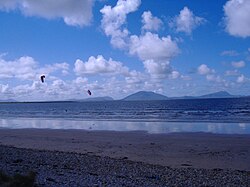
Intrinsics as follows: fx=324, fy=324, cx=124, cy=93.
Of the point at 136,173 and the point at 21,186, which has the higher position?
the point at 21,186

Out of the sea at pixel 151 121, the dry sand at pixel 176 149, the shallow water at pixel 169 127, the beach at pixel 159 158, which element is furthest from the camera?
the sea at pixel 151 121

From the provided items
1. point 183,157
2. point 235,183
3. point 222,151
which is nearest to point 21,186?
point 235,183

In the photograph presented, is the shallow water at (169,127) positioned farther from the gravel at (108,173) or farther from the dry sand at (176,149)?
the gravel at (108,173)

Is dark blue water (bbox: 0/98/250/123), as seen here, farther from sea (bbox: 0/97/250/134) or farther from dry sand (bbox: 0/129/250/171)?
dry sand (bbox: 0/129/250/171)

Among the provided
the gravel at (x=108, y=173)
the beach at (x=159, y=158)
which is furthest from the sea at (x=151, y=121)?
the gravel at (x=108, y=173)

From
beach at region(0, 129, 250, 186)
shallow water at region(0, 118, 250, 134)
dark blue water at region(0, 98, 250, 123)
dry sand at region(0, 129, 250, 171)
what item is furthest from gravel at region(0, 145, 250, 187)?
dark blue water at region(0, 98, 250, 123)

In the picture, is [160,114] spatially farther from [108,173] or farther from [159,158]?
[108,173]

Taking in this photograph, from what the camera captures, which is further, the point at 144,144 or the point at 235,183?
the point at 144,144

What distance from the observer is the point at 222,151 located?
61.9 ft

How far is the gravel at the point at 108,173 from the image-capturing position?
10547 mm

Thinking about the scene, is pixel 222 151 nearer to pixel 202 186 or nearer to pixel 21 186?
pixel 202 186

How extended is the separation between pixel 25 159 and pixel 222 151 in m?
11.0

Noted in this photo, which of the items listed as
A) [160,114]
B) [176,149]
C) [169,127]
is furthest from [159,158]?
[160,114]

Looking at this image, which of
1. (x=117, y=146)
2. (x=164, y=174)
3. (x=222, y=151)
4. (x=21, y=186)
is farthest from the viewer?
(x=117, y=146)
